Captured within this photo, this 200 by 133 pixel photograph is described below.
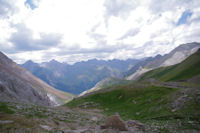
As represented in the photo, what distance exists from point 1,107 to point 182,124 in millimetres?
32189

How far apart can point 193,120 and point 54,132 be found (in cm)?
2364

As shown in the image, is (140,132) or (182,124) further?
(182,124)

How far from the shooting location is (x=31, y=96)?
123000mm

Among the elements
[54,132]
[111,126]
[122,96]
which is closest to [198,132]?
[111,126]

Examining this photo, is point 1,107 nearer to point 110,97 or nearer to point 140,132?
point 140,132

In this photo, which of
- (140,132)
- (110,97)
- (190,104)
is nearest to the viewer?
(140,132)

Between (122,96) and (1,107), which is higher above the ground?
(1,107)

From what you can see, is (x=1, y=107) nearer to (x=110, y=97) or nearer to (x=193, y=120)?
(x=193, y=120)

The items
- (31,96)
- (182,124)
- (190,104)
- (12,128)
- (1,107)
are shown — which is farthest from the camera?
(31,96)

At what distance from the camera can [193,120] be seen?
23156 mm

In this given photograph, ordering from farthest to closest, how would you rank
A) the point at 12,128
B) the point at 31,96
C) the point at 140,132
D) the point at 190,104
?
the point at 31,96 → the point at 190,104 → the point at 140,132 → the point at 12,128

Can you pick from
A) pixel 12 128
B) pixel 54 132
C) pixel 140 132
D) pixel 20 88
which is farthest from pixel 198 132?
pixel 20 88

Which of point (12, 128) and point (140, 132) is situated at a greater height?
point (12, 128)

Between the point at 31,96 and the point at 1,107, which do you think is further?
the point at 31,96
